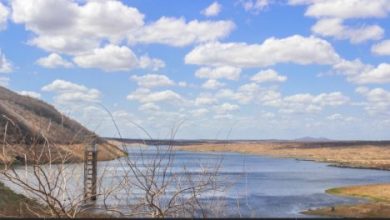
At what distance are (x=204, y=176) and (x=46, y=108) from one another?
141m

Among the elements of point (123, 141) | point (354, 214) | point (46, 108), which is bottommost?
point (354, 214)

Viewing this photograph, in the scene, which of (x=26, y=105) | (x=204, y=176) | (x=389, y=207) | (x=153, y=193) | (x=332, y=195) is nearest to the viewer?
(x=153, y=193)

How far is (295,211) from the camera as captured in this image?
46.7 metres

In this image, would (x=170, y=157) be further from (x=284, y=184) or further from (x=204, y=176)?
(x=284, y=184)

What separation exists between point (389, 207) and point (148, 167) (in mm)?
43132

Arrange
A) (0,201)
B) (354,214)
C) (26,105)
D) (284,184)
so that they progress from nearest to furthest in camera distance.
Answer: (0,201)
(354,214)
(284,184)
(26,105)

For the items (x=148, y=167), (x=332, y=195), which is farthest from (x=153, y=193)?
(x=332, y=195)

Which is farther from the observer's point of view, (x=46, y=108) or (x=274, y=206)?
(x=46, y=108)

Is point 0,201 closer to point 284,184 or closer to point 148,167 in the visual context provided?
point 148,167

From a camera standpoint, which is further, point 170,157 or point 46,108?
point 46,108

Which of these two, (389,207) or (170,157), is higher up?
(170,157)

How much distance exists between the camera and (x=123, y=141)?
29.1ft

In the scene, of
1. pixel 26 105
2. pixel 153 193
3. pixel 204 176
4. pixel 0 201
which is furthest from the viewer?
pixel 26 105

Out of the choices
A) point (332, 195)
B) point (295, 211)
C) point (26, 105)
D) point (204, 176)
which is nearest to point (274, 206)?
point (295, 211)
